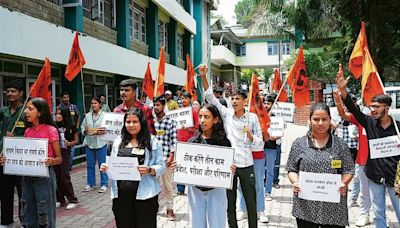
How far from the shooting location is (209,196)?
3766 millimetres

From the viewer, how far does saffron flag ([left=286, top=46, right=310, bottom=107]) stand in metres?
7.61

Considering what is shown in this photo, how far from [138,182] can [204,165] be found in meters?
0.64

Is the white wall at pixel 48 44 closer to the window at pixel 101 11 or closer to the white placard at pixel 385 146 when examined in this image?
the window at pixel 101 11

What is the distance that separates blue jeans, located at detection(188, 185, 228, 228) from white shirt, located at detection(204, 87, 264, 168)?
940 millimetres

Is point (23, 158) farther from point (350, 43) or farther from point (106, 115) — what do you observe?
point (350, 43)

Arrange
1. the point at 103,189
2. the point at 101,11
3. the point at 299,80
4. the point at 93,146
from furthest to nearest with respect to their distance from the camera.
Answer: the point at 101,11 < the point at 299,80 < the point at 103,189 < the point at 93,146

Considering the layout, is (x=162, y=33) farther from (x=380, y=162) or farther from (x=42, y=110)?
(x=380, y=162)

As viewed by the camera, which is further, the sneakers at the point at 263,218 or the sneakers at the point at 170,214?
the sneakers at the point at 170,214

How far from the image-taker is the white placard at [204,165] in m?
3.64

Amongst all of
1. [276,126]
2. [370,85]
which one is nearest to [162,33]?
[276,126]

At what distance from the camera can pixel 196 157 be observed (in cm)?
369

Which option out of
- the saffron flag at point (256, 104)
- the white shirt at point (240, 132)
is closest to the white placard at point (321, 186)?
the white shirt at point (240, 132)

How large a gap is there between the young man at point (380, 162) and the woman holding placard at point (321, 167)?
106 cm

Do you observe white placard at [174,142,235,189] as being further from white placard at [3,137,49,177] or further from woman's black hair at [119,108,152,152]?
white placard at [3,137,49,177]
